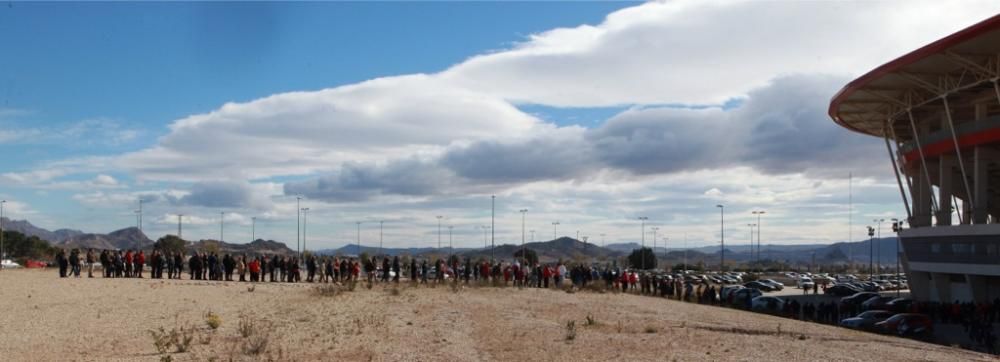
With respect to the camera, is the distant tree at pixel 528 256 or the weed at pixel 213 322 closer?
the weed at pixel 213 322

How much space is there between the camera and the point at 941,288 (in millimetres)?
52531

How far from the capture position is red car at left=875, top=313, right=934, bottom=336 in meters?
32.2

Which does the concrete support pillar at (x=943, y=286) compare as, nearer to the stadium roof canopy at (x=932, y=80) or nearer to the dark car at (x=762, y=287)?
the stadium roof canopy at (x=932, y=80)

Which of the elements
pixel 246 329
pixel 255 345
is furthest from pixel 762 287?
pixel 255 345

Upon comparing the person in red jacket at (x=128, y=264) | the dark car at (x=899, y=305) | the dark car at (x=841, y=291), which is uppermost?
the person in red jacket at (x=128, y=264)

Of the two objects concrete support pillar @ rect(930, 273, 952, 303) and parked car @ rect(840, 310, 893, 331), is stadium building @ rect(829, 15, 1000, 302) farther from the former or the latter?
parked car @ rect(840, 310, 893, 331)

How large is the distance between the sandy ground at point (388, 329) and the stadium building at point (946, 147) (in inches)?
843

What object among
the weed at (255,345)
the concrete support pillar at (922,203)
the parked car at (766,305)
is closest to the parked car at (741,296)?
the parked car at (766,305)

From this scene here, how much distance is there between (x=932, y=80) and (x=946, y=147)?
4206 mm

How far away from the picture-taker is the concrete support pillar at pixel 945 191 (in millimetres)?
53344

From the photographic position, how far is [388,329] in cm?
2247

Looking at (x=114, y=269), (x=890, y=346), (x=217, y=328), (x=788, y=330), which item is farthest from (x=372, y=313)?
(x=114, y=269)

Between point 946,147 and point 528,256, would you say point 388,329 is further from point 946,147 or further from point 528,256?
point 528,256

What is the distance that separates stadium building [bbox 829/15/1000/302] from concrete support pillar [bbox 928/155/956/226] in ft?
0.18
